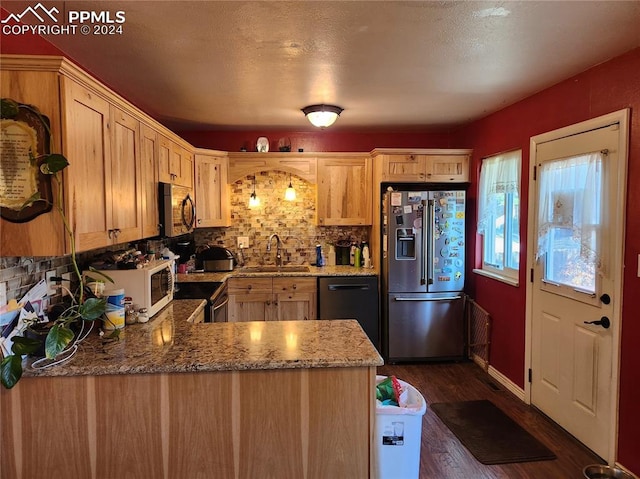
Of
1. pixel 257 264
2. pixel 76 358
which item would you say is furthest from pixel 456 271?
pixel 76 358

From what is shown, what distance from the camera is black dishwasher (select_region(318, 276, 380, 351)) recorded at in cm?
414

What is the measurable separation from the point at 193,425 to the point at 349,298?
2569 millimetres

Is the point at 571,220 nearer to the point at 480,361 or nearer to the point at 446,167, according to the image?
the point at 446,167

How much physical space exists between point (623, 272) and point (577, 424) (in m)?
1.09

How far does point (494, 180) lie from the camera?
383 cm

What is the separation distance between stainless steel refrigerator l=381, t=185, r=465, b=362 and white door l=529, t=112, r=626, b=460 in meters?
0.96

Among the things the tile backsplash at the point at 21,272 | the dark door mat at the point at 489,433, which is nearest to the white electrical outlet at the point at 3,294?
the tile backsplash at the point at 21,272

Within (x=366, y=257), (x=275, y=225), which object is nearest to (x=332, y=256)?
(x=366, y=257)

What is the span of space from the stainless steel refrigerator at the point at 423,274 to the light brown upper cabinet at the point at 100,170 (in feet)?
7.73

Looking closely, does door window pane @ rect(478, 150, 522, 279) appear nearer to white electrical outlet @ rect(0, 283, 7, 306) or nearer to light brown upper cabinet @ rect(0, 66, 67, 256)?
light brown upper cabinet @ rect(0, 66, 67, 256)

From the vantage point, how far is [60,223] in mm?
1733

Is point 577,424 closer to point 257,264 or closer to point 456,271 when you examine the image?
point 456,271

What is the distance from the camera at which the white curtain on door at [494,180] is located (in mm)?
3520

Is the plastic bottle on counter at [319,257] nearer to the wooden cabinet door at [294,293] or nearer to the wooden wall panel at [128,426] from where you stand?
the wooden cabinet door at [294,293]
